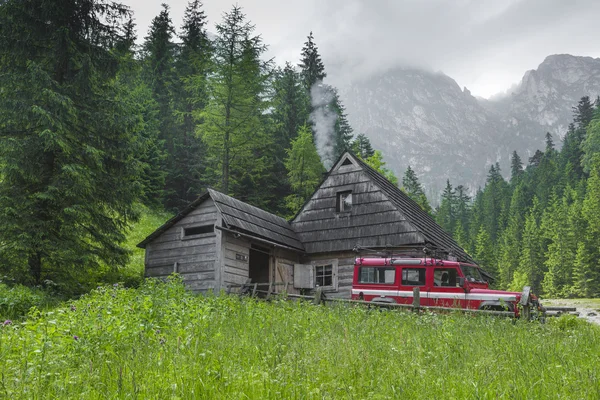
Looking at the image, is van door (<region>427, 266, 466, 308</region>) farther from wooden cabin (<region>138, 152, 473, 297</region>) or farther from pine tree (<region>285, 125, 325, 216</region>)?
pine tree (<region>285, 125, 325, 216</region>)

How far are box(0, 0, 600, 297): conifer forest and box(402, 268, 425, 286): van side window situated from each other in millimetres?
10719

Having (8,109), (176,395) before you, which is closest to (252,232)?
(8,109)

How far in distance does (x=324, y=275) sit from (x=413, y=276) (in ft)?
21.8

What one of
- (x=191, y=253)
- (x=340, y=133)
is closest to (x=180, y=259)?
(x=191, y=253)

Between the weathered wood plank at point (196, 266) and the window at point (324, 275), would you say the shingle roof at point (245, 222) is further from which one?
the weathered wood plank at point (196, 266)

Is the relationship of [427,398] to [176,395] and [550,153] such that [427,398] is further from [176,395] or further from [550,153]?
[550,153]

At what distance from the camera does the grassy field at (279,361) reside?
510 cm

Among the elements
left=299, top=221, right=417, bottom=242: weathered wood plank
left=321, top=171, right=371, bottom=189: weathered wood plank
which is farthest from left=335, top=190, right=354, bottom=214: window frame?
left=299, top=221, right=417, bottom=242: weathered wood plank

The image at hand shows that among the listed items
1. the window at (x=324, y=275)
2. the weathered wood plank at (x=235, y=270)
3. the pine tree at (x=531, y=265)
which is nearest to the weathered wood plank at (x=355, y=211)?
the window at (x=324, y=275)

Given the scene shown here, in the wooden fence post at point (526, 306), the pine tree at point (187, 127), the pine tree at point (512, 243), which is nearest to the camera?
the wooden fence post at point (526, 306)

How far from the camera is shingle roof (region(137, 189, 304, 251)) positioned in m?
20.2

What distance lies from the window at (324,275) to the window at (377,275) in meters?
4.80

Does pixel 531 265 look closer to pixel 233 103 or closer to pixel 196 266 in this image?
pixel 233 103

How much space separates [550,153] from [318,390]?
126 m
